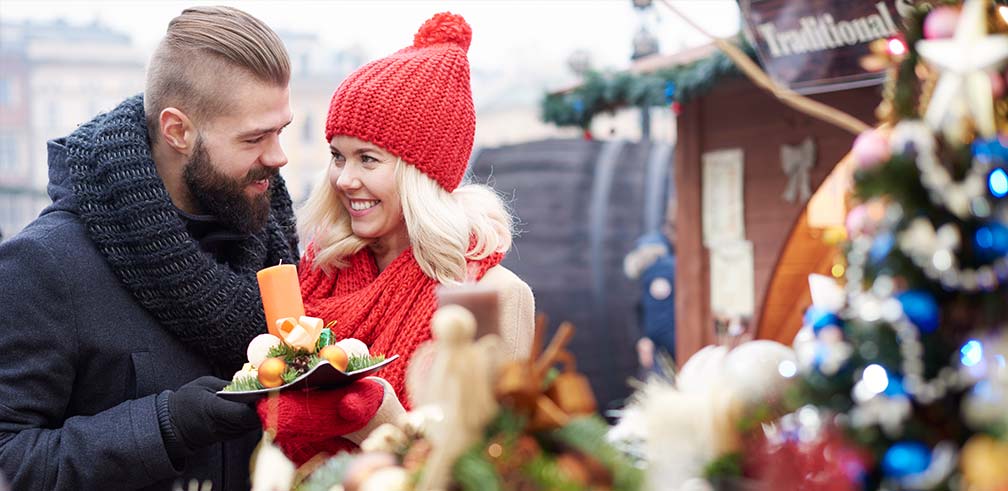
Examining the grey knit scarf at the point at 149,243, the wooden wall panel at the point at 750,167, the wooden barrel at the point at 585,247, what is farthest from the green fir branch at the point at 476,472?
the wooden barrel at the point at 585,247

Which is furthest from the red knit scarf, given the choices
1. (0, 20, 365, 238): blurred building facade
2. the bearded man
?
(0, 20, 365, 238): blurred building facade

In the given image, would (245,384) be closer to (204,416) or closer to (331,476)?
(204,416)

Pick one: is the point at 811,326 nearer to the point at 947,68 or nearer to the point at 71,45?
the point at 947,68

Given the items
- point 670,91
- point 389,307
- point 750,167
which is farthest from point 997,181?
point 750,167

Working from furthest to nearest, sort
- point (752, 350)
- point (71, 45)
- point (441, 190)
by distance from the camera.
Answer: point (71, 45)
point (441, 190)
point (752, 350)

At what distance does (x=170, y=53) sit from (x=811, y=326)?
163 cm

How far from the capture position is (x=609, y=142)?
Answer: 314 inches

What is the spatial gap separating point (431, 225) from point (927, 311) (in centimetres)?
146

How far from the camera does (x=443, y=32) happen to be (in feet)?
8.21

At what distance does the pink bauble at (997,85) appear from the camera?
38.2 inches

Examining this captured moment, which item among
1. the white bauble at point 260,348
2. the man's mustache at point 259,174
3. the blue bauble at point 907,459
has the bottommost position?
the white bauble at point 260,348

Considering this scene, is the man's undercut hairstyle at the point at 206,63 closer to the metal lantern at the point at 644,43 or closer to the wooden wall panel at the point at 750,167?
the wooden wall panel at the point at 750,167

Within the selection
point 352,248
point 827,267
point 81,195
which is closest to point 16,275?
point 81,195

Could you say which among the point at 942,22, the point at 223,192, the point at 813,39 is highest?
the point at 942,22
